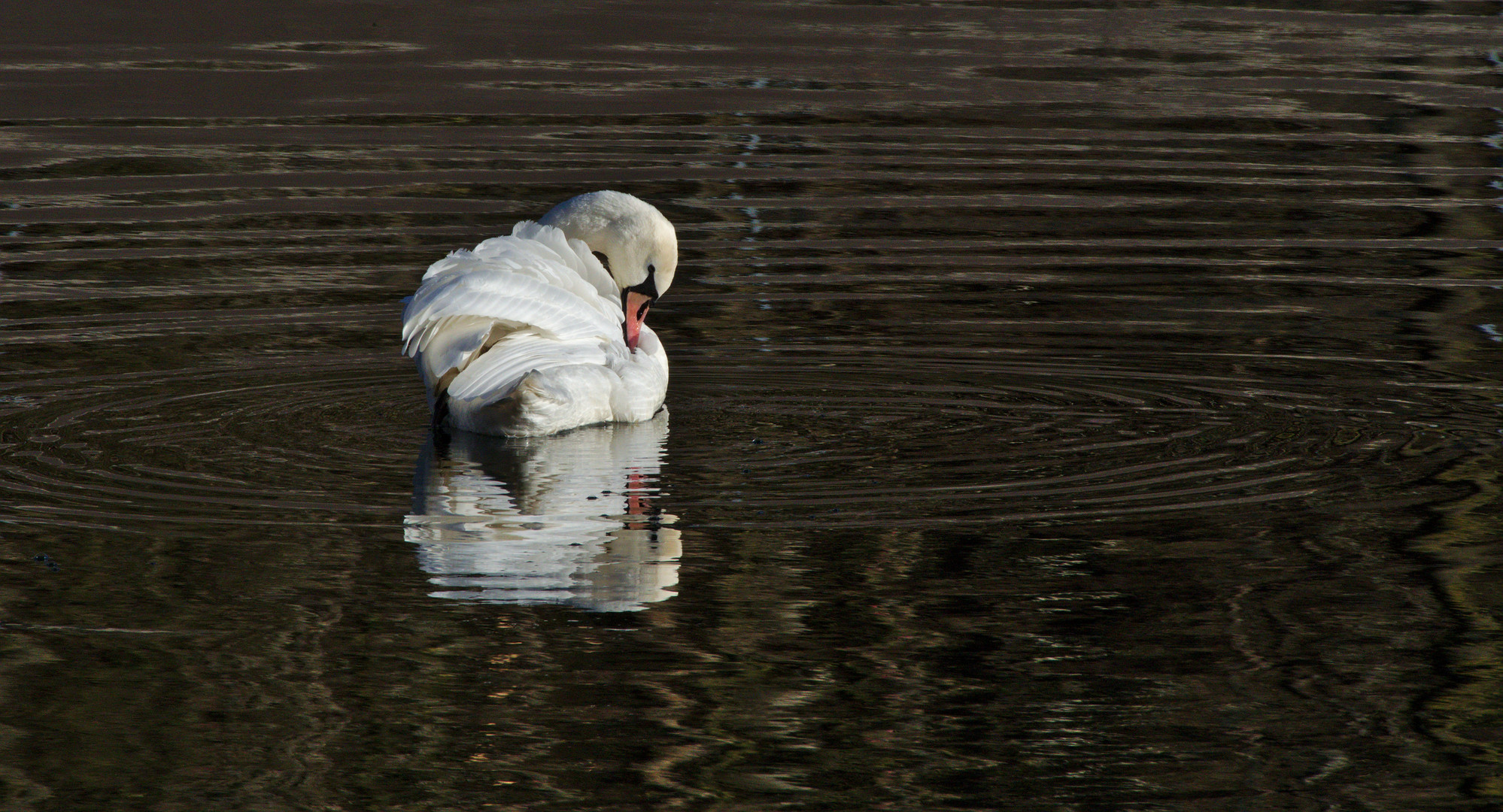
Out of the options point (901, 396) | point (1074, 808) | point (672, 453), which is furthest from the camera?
point (901, 396)

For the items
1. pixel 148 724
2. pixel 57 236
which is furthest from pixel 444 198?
pixel 148 724

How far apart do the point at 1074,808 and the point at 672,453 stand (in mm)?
3365

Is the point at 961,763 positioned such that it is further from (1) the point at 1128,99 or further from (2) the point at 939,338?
(1) the point at 1128,99

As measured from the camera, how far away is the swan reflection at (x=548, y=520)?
6.32 meters

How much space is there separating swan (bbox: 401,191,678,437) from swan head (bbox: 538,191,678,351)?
106 millimetres

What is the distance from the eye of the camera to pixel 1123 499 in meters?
7.12

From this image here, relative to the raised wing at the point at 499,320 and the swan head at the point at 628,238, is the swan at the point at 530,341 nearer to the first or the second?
the raised wing at the point at 499,320

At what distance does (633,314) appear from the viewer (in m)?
9.09

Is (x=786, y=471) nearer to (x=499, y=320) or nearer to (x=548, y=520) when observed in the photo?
(x=548, y=520)

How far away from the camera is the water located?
5.19m

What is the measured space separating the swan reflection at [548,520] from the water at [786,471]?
0.02 metres

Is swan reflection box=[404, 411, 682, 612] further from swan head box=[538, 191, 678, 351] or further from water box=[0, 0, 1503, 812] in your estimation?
swan head box=[538, 191, 678, 351]

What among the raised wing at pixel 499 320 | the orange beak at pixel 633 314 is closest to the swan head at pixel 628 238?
the orange beak at pixel 633 314

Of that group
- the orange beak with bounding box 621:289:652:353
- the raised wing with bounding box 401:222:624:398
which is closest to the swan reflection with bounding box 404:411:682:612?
the raised wing with bounding box 401:222:624:398
